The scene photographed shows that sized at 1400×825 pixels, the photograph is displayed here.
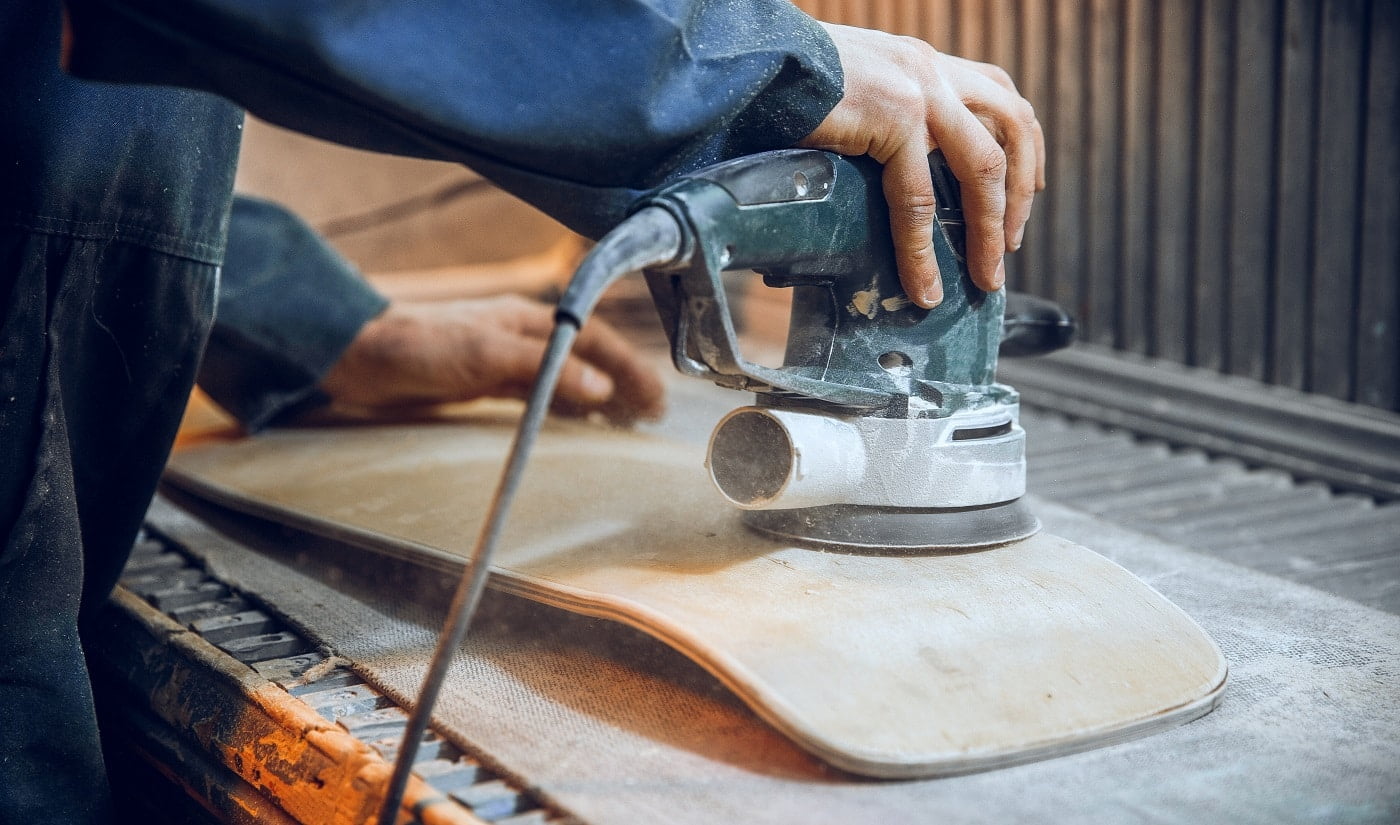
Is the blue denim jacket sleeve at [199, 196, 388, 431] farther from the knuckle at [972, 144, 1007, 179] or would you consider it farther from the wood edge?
the knuckle at [972, 144, 1007, 179]

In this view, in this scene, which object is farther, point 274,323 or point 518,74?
point 274,323

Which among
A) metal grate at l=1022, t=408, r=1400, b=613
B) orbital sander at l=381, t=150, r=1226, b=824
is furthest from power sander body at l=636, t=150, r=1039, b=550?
metal grate at l=1022, t=408, r=1400, b=613

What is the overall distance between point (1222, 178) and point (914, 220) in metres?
1.00

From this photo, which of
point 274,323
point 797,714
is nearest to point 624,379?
point 274,323

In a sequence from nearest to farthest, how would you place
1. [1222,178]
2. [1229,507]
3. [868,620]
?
1. [868,620]
2. [1229,507]
3. [1222,178]

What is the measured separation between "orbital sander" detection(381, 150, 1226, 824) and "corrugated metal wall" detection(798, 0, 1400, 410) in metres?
0.82

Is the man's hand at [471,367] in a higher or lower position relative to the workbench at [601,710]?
higher

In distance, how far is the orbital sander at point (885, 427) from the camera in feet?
2.47

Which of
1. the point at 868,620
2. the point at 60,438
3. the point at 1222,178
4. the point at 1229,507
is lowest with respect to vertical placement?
the point at 1229,507

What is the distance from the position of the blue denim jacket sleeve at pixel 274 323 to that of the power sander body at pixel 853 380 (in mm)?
764

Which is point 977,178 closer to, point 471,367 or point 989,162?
point 989,162

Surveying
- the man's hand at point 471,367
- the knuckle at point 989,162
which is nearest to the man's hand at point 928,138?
the knuckle at point 989,162

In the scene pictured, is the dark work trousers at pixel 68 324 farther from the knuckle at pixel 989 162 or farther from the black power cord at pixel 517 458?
the knuckle at pixel 989 162

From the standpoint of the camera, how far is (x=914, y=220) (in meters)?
0.86
